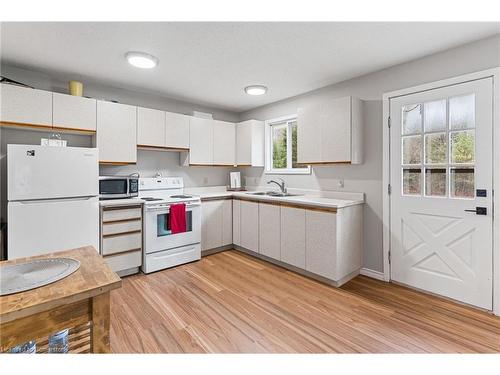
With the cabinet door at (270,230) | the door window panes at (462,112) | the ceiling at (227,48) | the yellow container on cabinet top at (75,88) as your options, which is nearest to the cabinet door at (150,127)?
the ceiling at (227,48)

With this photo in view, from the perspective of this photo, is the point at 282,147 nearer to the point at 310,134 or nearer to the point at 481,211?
the point at 310,134

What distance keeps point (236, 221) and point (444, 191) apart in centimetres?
260

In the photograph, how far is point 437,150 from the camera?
8.06 feet

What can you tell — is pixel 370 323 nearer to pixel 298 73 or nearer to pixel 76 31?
pixel 298 73

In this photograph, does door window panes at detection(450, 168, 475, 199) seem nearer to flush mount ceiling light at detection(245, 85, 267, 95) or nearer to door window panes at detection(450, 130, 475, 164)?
door window panes at detection(450, 130, 475, 164)

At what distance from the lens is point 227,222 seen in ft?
13.0

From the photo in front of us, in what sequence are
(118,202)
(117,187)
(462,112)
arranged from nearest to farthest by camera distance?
(462,112) < (118,202) < (117,187)

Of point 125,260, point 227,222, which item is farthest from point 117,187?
point 227,222

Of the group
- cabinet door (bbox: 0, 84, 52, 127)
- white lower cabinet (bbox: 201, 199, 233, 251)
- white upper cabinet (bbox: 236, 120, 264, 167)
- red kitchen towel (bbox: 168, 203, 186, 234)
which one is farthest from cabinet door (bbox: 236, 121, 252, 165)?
cabinet door (bbox: 0, 84, 52, 127)

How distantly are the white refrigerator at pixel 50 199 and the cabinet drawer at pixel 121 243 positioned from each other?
143 millimetres

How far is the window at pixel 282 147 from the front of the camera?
3959 mm

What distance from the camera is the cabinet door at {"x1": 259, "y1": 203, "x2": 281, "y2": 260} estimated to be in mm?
3288
